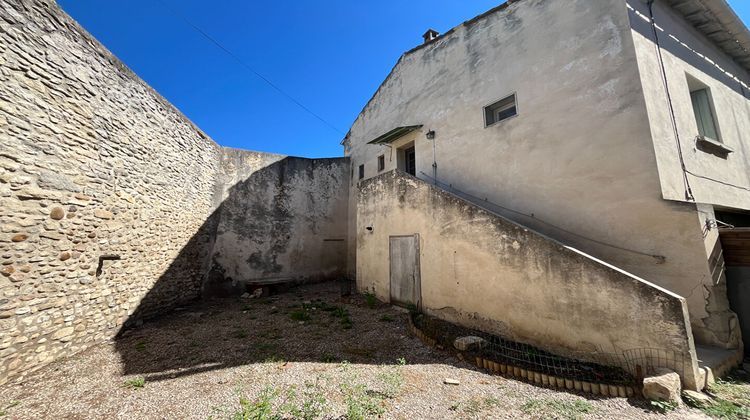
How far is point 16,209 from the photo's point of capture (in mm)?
3918

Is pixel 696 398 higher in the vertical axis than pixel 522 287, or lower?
lower

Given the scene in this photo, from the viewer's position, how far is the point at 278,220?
10500 mm

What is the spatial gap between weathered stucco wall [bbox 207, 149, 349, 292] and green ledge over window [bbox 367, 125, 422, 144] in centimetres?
288

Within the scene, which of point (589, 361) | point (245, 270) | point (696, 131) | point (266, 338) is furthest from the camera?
point (245, 270)

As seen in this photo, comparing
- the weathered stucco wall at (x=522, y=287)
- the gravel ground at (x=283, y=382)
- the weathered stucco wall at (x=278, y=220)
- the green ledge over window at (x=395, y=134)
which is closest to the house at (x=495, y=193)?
the weathered stucco wall at (x=522, y=287)

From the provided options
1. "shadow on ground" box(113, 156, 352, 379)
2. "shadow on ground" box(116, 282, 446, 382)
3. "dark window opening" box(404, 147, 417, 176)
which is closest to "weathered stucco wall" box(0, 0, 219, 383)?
"shadow on ground" box(113, 156, 352, 379)

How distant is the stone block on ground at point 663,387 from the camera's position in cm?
302

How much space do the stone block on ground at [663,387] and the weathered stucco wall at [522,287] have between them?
0.80 feet

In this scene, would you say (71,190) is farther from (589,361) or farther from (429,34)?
(429,34)

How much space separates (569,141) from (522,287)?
11.3 ft

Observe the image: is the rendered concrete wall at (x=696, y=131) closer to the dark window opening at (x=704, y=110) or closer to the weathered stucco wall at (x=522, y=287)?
the dark window opening at (x=704, y=110)

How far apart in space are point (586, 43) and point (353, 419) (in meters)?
7.91

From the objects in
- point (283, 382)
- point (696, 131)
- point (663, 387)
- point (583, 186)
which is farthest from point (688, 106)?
point (283, 382)

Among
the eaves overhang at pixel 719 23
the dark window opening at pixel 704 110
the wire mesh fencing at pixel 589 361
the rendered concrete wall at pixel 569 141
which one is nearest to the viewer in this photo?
the wire mesh fencing at pixel 589 361
